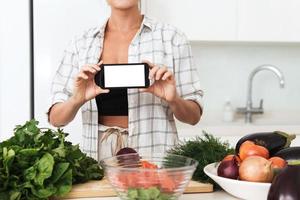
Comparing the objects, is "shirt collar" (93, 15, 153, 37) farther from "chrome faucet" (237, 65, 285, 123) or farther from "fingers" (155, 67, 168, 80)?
"chrome faucet" (237, 65, 285, 123)

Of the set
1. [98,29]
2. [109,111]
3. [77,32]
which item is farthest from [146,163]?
[77,32]

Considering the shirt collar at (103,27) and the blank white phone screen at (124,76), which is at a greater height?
the shirt collar at (103,27)

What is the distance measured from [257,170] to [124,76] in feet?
1.23

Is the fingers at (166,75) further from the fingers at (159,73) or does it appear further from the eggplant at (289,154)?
the eggplant at (289,154)

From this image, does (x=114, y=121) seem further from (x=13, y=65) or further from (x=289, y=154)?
(x=13, y=65)

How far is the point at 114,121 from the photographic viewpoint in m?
1.40

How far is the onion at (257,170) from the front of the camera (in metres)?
0.81

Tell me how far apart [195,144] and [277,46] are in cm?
186

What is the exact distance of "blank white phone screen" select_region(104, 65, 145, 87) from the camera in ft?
3.39

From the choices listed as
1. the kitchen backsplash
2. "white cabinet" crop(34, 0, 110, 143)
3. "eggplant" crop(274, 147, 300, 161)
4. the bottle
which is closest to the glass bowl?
"eggplant" crop(274, 147, 300, 161)

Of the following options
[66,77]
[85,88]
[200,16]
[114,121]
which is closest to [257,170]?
[85,88]

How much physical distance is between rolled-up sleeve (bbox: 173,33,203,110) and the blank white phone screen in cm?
35

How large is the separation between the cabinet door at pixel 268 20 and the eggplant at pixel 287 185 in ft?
5.48

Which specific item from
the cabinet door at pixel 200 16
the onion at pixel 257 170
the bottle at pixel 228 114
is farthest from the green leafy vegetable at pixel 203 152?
the bottle at pixel 228 114
